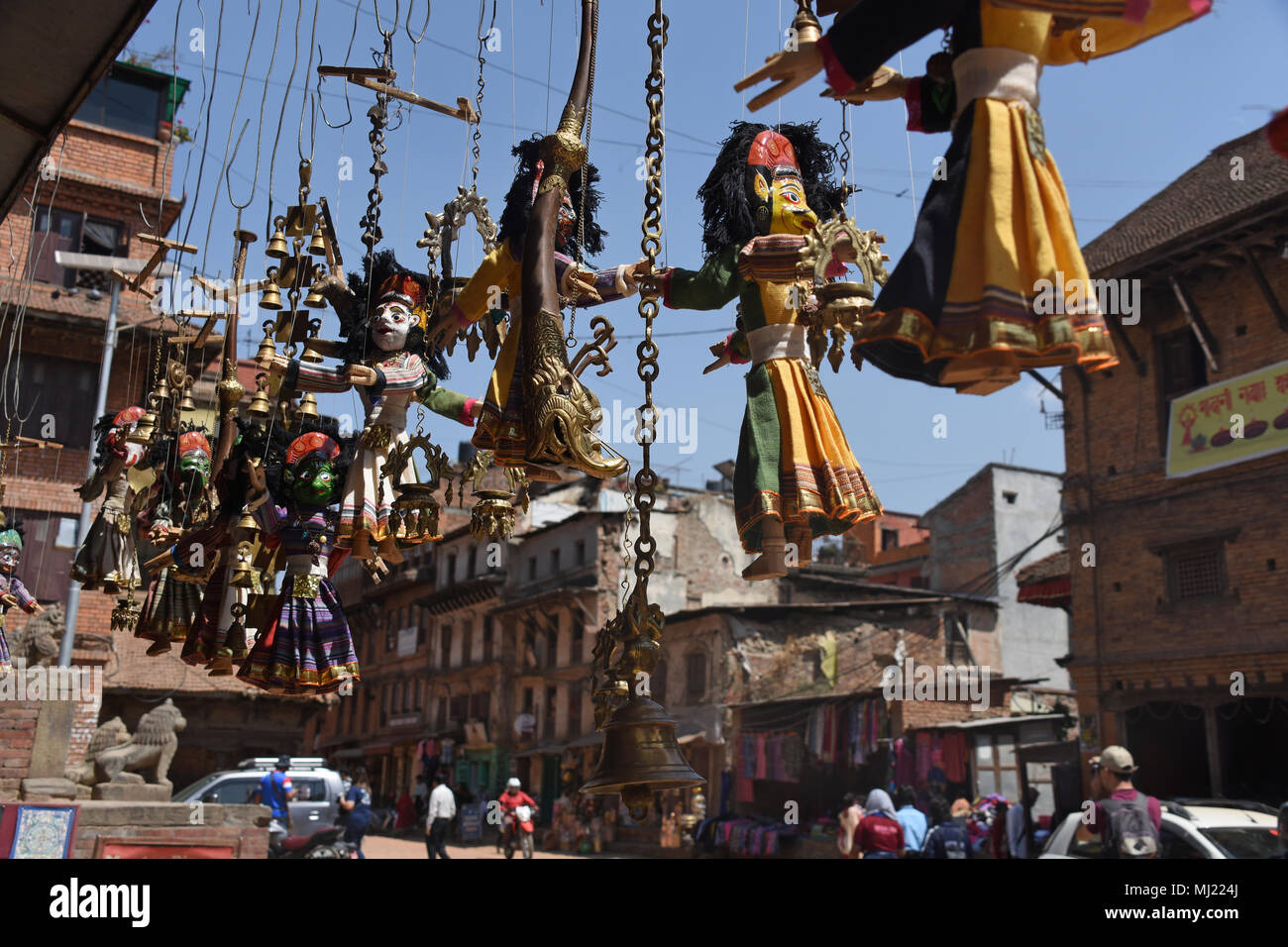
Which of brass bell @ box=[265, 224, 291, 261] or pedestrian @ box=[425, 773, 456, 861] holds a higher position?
brass bell @ box=[265, 224, 291, 261]

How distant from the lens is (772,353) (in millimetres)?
4770

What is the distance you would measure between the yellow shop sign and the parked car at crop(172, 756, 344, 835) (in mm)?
14940

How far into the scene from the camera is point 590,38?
4758 mm

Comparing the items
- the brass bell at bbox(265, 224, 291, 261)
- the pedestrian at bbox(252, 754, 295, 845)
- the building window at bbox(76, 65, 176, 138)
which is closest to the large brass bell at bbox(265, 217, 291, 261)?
the brass bell at bbox(265, 224, 291, 261)

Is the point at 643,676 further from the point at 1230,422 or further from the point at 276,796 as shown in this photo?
the point at 1230,422

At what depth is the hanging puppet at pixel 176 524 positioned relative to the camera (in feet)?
24.7

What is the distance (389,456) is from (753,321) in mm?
2014

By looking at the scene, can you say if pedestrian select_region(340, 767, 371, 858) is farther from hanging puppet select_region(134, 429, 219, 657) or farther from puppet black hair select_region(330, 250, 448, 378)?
puppet black hair select_region(330, 250, 448, 378)

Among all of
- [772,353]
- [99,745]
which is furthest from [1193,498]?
[772,353]

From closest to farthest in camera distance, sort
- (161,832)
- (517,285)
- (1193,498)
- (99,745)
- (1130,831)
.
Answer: (517,285) < (1130,831) < (161,832) < (99,745) < (1193,498)

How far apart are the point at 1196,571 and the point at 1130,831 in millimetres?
14785

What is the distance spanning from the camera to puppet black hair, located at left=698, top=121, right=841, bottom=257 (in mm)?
4949
